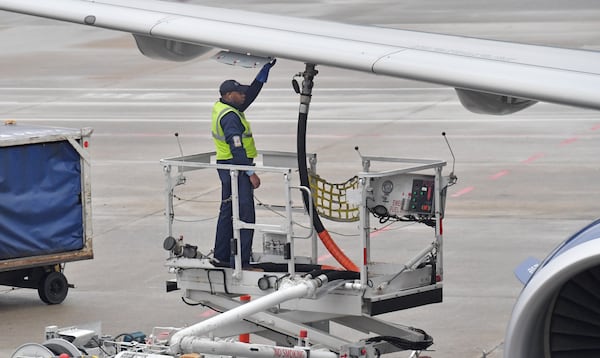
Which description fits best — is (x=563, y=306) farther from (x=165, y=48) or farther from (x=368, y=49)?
(x=165, y=48)

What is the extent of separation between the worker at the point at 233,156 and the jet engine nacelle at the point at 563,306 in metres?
5.01

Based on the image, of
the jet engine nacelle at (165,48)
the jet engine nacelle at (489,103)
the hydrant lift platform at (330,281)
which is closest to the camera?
the jet engine nacelle at (489,103)

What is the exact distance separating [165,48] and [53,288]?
4.68m

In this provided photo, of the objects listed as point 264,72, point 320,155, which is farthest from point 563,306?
point 320,155

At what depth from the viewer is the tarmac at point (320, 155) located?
1429 centimetres

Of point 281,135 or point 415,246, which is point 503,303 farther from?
point 281,135

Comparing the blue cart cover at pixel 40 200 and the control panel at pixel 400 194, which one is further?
the blue cart cover at pixel 40 200

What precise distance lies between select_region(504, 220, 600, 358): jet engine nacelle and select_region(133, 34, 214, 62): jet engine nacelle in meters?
4.89

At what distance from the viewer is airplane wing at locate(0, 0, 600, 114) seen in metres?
7.52

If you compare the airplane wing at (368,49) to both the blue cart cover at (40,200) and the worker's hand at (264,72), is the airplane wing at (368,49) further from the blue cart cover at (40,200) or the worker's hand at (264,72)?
the blue cart cover at (40,200)

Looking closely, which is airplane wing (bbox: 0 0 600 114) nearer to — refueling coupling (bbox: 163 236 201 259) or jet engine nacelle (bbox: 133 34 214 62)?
jet engine nacelle (bbox: 133 34 214 62)

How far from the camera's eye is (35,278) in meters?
14.7

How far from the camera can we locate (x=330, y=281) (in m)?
10.9

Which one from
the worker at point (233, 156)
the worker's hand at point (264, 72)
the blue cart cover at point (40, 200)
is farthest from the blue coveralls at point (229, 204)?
the blue cart cover at point (40, 200)
